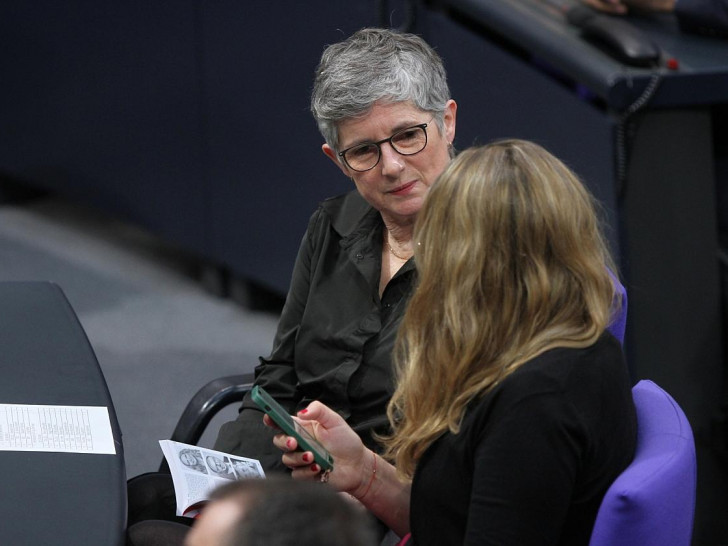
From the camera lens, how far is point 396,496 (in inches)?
74.4

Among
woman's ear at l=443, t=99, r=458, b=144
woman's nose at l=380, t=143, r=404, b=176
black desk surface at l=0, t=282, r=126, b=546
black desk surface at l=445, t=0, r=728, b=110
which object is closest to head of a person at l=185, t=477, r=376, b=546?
black desk surface at l=0, t=282, r=126, b=546

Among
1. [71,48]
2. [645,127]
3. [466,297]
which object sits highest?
[466,297]

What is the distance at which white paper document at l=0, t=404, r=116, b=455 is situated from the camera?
1.97 metres

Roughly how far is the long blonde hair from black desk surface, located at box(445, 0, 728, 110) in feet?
4.47

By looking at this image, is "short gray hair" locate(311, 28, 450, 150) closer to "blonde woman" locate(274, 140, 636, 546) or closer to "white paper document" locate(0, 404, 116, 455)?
"blonde woman" locate(274, 140, 636, 546)

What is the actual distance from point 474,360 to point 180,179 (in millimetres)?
3170

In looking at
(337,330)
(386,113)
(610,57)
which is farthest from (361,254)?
(610,57)

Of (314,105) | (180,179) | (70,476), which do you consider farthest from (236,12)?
(70,476)

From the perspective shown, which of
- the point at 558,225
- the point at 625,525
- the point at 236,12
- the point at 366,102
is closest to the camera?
the point at 625,525

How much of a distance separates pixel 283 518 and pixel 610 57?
7.12 ft

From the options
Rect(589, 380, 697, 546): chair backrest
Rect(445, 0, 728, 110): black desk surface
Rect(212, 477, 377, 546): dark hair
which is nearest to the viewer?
Rect(212, 477, 377, 546): dark hair

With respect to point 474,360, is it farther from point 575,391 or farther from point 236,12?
point 236,12

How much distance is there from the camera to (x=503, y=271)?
5.15 ft

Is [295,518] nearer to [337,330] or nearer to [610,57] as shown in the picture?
[337,330]
